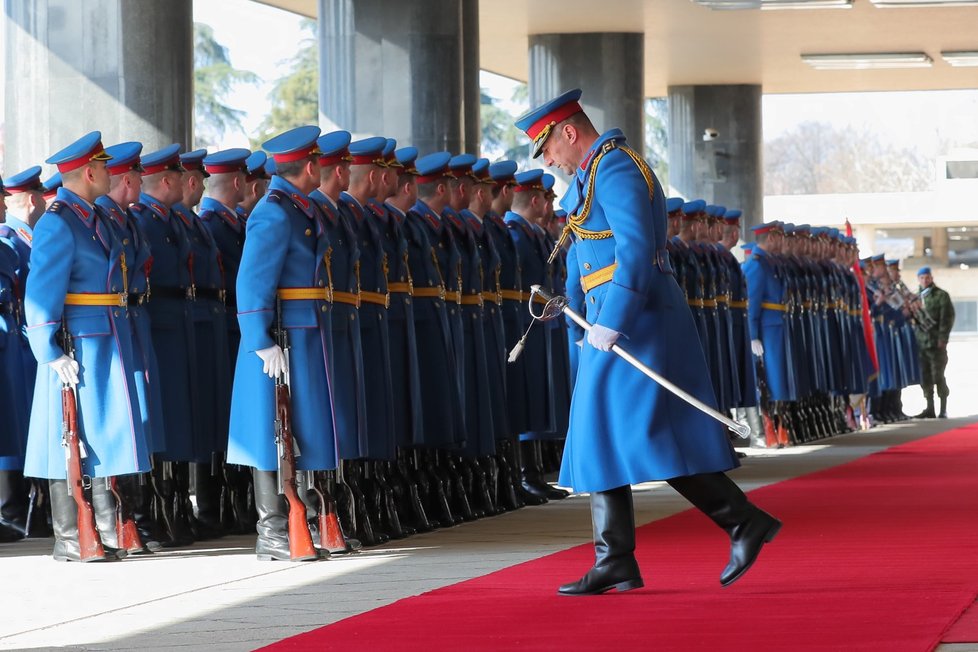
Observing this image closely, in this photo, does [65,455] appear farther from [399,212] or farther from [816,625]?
[816,625]

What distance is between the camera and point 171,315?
26.6ft

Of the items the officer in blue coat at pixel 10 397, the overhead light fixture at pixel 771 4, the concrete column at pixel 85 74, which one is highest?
the overhead light fixture at pixel 771 4

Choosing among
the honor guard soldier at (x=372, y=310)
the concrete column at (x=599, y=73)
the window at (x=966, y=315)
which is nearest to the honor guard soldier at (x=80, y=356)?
the honor guard soldier at (x=372, y=310)

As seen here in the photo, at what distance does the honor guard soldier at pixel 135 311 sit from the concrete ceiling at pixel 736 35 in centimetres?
1067

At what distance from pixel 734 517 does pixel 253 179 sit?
12.6 ft

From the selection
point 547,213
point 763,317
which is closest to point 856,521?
point 547,213

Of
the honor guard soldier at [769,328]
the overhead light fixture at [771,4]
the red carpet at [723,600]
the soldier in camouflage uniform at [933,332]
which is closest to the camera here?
the red carpet at [723,600]

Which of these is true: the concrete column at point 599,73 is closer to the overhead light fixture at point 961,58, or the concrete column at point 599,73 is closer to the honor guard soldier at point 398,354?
the overhead light fixture at point 961,58

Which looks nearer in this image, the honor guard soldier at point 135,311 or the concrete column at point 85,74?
the honor guard soldier at point 135,311

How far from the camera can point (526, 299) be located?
33.1ft

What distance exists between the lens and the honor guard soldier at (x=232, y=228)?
8562 millimetres

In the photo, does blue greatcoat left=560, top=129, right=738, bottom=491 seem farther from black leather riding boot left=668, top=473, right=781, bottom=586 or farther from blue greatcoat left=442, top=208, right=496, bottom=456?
blue greatcoat left=442, top=208, right=496, bottom=456

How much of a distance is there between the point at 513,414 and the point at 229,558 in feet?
8.87

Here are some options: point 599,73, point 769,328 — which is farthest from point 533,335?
point 599,73
